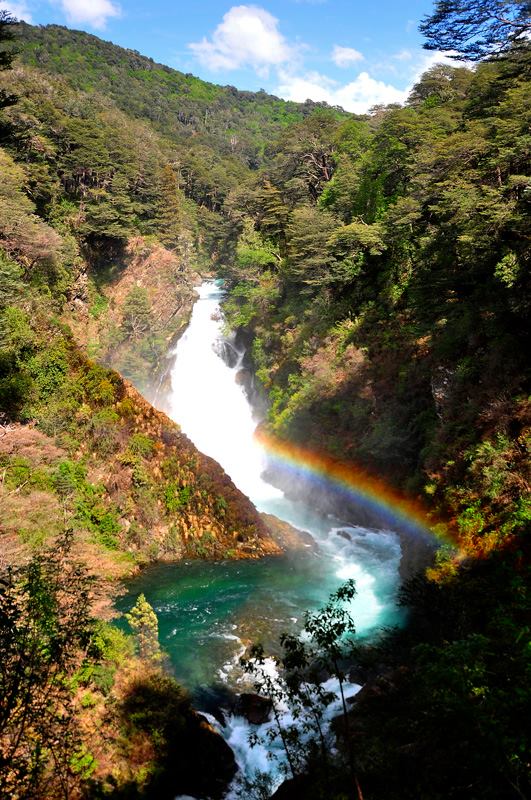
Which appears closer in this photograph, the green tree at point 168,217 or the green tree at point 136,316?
the green tree at point 136,316

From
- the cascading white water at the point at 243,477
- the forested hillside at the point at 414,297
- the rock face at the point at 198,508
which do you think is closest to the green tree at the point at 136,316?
the cascading white water at the point at 243,477

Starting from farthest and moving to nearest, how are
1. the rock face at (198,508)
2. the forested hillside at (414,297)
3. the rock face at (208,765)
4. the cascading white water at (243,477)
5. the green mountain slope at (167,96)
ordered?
the green mountain slope at (167,96) → the rock face at (198,508) → the cascading white water at (243,477) → the forested hillside at (414,297) → the rock face at (208,765)

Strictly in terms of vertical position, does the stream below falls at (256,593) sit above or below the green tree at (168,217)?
below

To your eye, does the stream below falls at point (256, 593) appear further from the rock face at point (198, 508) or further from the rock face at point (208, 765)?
the rock face at point (198, 508)

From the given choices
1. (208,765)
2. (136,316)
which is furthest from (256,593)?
(136,316)

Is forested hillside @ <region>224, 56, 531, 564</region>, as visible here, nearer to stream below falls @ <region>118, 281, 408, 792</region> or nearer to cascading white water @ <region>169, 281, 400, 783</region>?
cascading white water @ <region>169, 281, 400, 783</region>

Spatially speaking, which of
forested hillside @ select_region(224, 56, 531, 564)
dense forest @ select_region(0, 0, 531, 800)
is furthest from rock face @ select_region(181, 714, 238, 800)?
forested hillside @ select_region(224, 56, 531, 564)

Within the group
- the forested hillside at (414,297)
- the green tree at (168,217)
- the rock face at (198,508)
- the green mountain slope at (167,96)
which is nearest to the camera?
the forested hillside at (414,297)
